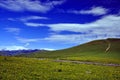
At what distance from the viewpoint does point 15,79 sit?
26703 millimetres

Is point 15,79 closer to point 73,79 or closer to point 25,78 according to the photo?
point 25,78

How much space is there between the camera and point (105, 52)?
196500 mm

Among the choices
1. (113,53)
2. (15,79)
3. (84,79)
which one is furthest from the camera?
(113,53)

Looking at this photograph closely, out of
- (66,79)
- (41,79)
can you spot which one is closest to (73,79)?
(66,79)

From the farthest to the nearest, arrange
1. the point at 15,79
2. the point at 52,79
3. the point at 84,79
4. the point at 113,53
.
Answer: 1. the point at 113,53
2. the point at 84,79
3. the point at 52,79
4. the point at 15,79

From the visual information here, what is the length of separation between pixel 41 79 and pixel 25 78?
1694 mm

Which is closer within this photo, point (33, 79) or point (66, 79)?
point (33, 79)

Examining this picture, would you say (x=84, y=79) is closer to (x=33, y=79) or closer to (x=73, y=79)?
(x=73, y=79)

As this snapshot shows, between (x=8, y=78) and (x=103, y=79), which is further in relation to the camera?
(x=103, y=79)

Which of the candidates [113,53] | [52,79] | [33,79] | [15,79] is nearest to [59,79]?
→ [52,79]

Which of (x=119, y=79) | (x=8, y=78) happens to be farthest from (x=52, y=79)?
(x=119, y=79)

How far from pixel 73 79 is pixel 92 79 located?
2.74 metres

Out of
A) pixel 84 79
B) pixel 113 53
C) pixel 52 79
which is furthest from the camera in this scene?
pixel 113 53

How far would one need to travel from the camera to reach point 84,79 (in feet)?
103
